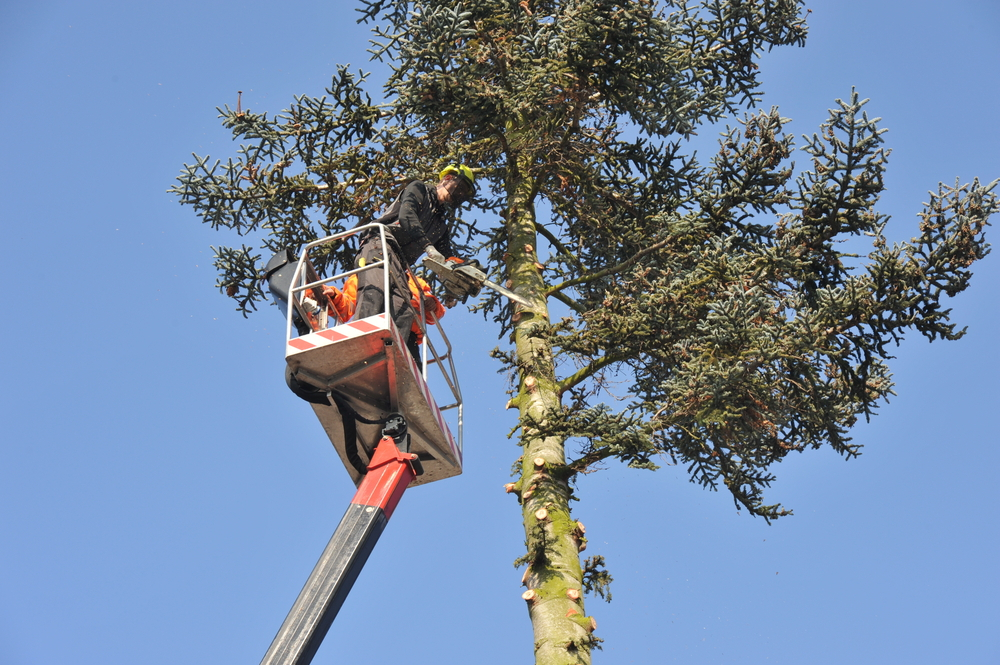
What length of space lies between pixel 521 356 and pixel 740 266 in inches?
86.5

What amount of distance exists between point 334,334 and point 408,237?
1.93 m

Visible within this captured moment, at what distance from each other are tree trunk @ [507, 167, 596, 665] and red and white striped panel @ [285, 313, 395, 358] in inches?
54.5

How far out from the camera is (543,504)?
736 cm

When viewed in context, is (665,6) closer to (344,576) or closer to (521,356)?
(521,356)

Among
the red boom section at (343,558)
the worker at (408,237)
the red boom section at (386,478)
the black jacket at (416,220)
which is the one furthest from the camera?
the black jacket at (416,220)

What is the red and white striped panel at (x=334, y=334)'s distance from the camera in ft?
22.0

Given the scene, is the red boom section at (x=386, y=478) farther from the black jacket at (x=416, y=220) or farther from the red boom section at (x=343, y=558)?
the black jacket at (x=416, y=220)

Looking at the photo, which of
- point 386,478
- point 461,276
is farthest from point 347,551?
point 461,276

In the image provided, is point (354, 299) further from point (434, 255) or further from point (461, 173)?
point (461, 173)

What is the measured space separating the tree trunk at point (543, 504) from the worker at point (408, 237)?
2.55 feet

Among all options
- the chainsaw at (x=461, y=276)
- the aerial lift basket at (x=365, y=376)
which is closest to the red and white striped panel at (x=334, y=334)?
the aerial lift basket at (x=365, y=376)

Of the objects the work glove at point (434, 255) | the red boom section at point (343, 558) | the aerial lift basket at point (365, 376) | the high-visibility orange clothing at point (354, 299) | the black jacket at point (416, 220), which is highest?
the black jacket at point (416, 220)

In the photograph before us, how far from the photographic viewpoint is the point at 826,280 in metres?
7.45

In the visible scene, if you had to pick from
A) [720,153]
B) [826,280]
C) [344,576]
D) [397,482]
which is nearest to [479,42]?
[720,153]
